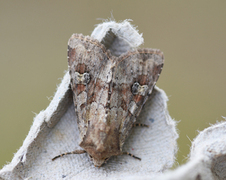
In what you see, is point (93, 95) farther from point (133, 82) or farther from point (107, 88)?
point (133, 82)

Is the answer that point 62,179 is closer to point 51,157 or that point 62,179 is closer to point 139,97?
point 51,157

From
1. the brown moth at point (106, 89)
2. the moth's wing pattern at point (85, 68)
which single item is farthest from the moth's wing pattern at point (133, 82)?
the moth's wing pattern at point (85, 68)

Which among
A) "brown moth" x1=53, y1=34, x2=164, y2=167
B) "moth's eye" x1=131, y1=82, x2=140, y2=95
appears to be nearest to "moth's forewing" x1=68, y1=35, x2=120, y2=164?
"brown moth" x1=53, y1=34, x2=164, y2=167

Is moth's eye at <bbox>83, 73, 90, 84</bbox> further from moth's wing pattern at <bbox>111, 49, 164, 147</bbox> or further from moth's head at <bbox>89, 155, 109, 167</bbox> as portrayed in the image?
moth's head at <bbox>89, 155, 109, 167</bbox>

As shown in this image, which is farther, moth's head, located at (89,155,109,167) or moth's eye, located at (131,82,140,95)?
moth's eye, located at (131,82,140,95)

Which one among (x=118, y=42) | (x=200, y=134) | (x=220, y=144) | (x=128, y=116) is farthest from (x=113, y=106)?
(x=220, y=144)

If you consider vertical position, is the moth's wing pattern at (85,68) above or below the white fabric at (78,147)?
above

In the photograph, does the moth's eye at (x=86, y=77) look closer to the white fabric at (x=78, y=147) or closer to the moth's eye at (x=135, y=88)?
the white fabric at (x=78, y=147)

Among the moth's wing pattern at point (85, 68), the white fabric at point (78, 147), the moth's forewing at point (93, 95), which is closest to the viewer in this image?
the white fabric at point (78, 147)
